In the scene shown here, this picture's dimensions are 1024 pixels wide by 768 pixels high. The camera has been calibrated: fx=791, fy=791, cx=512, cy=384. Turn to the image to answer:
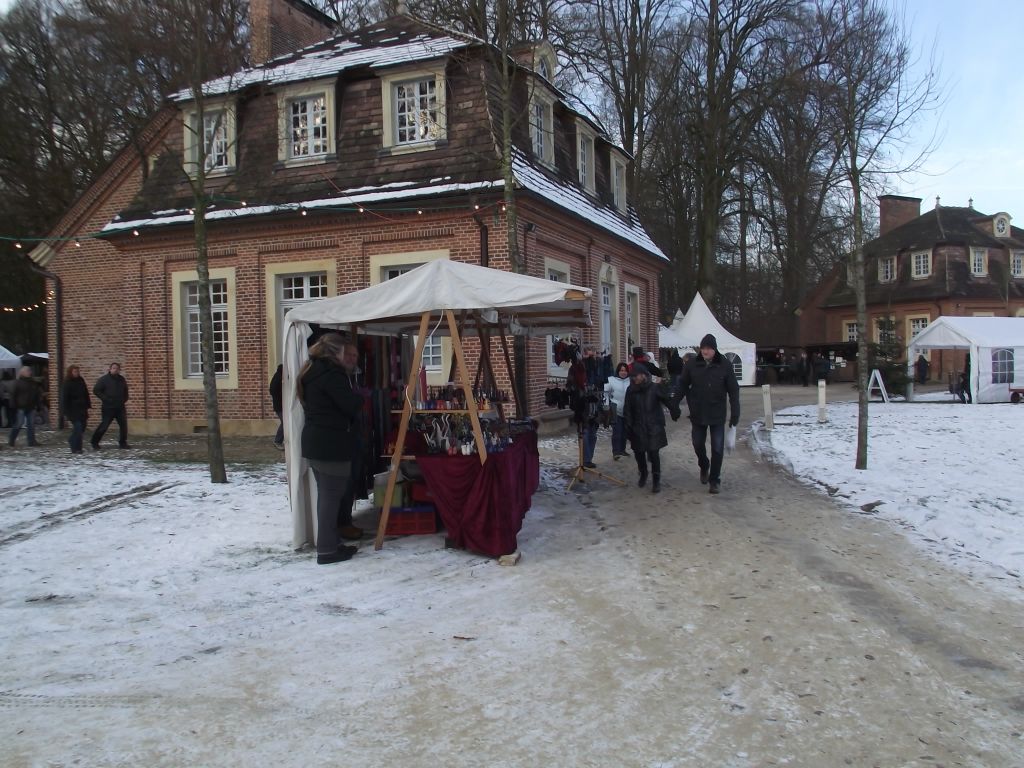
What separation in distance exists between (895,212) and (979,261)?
25.2 ft

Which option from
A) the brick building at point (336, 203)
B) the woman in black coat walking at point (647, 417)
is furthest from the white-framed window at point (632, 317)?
the woman in black coat walking at point (647, 417)

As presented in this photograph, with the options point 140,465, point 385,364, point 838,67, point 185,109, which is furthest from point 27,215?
point 838,67

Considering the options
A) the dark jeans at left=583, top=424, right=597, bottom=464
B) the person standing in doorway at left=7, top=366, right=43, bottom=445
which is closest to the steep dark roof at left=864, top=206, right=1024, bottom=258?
the dark jeans at left=583, top=424, right=597, bottom=464

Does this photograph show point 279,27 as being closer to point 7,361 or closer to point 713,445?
point 7,361

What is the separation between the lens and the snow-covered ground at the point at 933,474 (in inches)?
286

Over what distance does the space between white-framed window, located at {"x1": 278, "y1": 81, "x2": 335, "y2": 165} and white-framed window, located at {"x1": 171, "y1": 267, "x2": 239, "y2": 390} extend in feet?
9.50

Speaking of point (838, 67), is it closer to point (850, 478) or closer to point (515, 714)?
A: point (850, 478)

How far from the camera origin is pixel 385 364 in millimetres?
9289

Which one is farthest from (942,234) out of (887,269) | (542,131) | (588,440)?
(588,440)

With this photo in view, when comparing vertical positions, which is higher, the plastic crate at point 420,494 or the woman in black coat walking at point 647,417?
the woman in black coat walking at point 647,417

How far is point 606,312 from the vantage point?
67.1 ft

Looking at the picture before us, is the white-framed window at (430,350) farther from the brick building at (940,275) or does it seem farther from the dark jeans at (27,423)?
the brick building at (940,275)

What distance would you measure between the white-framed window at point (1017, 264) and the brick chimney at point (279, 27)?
37250 mm

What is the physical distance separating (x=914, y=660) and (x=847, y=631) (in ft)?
1.59
